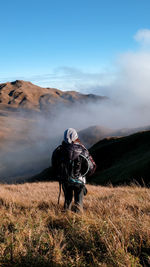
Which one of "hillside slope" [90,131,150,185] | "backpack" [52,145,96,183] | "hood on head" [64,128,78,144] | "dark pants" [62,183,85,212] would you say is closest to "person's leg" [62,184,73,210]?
"dark pants" [62,183,85,212]

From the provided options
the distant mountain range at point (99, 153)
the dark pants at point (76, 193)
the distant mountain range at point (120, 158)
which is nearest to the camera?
the dark pants at point (76, 193)

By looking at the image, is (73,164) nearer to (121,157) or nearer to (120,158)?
(120,158)

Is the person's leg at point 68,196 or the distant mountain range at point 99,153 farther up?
the person's leg at point 68,196

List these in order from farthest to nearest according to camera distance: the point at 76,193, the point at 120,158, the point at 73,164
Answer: the point at 120,158 → the point at 76,193 → the point at 73,164

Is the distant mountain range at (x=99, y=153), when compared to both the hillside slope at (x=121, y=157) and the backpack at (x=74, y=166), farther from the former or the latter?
the backpack at (x=74, y=166)

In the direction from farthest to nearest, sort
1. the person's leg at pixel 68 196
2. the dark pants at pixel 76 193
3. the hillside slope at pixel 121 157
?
the hillside slope at pixel 121 157 → the person's leg at pixel 68 196 → the dark pants at pixel 76 193

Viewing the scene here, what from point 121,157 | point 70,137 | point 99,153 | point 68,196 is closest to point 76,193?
point 68,196

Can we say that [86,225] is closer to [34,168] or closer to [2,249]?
[2,249]

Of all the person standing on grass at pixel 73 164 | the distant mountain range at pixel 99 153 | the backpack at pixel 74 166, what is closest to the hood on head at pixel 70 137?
the person standing on grass at pixel 73 164

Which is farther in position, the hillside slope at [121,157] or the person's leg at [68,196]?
the hillside slope at [121,157]

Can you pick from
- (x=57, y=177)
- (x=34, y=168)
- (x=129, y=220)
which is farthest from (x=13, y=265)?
(x=34, y=168)

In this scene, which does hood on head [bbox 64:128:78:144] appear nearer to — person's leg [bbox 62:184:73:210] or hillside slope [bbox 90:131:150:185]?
person's leg [bbox 62:184:73:210]

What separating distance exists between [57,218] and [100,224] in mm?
1301

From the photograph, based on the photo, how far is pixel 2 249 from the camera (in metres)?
3.43
